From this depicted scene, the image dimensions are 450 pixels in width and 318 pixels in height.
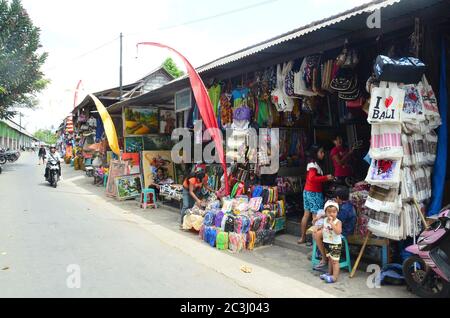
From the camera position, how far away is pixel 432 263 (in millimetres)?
4043

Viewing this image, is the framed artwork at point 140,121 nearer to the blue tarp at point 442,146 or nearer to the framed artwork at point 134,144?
the framed artwork at point 134,144

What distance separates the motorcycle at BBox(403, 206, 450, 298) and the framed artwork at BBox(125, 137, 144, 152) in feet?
34.2

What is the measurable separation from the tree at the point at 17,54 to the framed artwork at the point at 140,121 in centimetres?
1175

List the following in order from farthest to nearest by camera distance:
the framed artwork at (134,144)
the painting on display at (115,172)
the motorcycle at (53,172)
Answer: the motorcycle at (53,172) < the framed artwork at (134,144) < the painting on display at (115,172)

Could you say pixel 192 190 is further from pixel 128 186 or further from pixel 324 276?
pixel 128 186

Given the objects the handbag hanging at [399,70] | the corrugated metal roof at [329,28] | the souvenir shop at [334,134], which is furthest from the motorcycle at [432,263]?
the corrugated metal roof at [329,28]

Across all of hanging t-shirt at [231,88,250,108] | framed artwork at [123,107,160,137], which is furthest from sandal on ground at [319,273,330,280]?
framed artwork at [123,107,160,137]

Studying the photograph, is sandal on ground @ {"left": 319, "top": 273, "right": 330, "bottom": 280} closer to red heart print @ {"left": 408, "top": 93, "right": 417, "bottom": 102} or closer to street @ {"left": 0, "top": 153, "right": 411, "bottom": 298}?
street @ {"left": 0, "top": 153, "right": 411, "bottom": 298}

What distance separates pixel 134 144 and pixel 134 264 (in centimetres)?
850

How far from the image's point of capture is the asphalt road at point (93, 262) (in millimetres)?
4477

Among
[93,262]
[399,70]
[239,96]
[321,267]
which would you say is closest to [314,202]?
[321,267]

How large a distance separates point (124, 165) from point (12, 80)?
13.8 m
